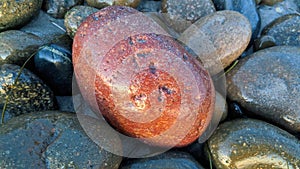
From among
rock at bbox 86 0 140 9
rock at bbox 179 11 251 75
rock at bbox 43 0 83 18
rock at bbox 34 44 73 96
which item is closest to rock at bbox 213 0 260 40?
rock at bbox 179 11 251 75

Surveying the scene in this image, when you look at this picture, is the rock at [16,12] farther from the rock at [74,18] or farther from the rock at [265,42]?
the rock at [265,42]

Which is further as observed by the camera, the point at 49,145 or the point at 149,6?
the point at 149,6

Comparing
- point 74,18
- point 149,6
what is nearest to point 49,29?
point 74,18

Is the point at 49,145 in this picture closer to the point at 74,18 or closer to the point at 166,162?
the point at 166,162

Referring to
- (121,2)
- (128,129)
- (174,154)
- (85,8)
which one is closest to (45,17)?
(85,8)

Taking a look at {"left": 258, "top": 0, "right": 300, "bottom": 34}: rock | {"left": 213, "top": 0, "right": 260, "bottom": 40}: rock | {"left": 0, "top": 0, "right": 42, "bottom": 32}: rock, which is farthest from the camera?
{"left": 258, "top": 0, "right": 300, "bottom": 34}: rock

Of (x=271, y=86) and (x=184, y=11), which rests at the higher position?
(x=184, y=11)

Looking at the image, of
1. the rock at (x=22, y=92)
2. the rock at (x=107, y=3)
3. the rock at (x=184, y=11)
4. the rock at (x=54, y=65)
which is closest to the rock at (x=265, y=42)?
the rock at (x=184, y=11)

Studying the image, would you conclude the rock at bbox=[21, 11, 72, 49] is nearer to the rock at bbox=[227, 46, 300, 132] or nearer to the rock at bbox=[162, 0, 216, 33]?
the rock at bbox=[162, 0, 216, 33]
